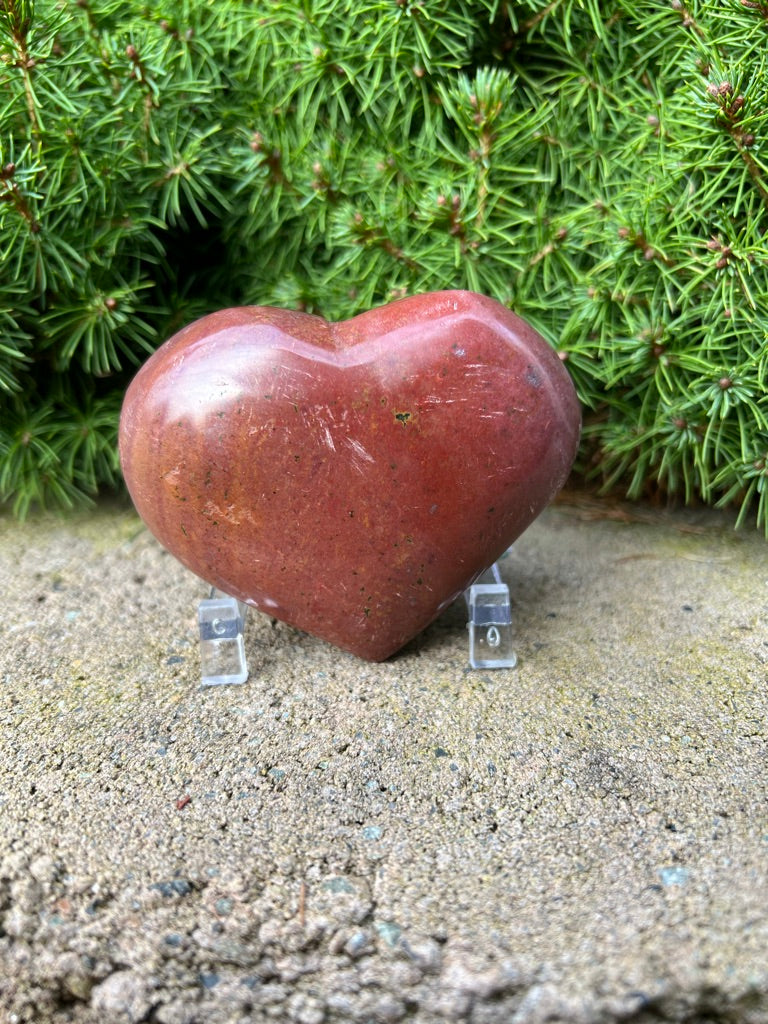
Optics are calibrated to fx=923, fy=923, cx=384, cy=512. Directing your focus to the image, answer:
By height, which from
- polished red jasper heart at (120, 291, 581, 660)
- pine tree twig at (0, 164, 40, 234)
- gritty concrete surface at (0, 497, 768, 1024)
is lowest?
gritty concrete surface at (0, 497, 768, 1024)

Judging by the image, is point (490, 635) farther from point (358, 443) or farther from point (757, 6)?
point (757, 6)

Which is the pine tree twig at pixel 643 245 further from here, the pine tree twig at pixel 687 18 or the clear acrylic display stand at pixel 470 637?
the clear acrylic display stand at pixel 470 637

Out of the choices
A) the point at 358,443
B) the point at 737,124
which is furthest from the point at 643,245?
the point at 358,443

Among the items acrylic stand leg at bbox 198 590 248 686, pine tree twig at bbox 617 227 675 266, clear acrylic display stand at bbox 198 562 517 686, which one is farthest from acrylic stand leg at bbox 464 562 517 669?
pine tree twig at bbox 617 227 675 266

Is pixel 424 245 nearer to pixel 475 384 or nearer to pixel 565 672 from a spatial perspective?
pixel 475 384

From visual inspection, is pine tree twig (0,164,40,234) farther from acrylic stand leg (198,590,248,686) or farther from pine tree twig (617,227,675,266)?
pine tree twig (617,227,675,266)

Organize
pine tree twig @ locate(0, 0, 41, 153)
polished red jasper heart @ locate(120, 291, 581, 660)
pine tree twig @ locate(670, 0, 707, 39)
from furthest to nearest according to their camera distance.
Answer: pine tree twig @ locate(670, 0, 707, 39) < pine tree twig @ locate(0, 0, 41, 153) < polished red jasper heart @ locate(120, 291, 581, 660)

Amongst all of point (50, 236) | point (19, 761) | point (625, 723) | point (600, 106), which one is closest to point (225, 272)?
point (50, 236)
